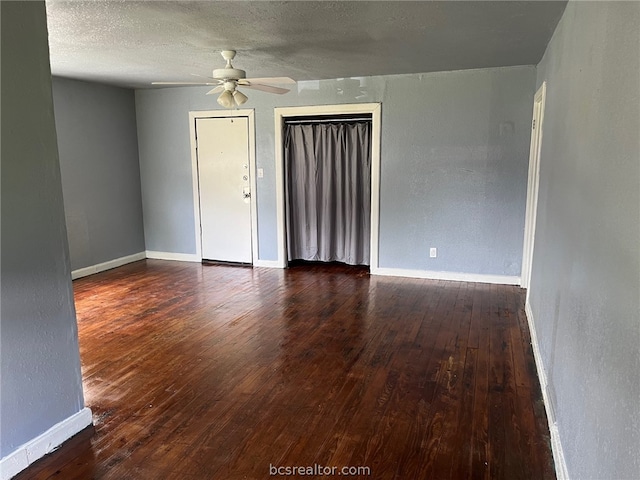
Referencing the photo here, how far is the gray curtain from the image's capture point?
5.42 meters

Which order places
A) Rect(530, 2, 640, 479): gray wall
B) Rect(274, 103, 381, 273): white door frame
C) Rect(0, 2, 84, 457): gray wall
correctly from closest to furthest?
Rect(530, 2, 640, 479): gray wall
Rect(0, 2, 84, 457): gray wall
Rect(274, 103, 381, 273): white door frame

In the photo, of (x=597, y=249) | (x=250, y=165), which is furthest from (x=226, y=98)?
(x=597, y=249)

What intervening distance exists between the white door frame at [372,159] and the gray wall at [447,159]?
67 millimetres

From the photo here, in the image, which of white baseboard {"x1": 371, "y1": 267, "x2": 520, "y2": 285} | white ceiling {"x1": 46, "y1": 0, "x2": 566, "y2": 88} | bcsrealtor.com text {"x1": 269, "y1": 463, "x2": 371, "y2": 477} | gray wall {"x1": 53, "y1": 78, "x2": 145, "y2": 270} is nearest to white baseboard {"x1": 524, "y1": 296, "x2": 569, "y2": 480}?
bcsrealtor.com text {"x1": 269, "y1": 463, "x2": 371, "y2": 477}

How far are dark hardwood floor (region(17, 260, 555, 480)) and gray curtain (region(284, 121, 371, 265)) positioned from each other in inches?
52.2

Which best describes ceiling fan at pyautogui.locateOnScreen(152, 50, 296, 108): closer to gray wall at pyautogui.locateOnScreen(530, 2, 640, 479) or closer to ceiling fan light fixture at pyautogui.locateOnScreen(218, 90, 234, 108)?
ceiling fan light fixture at pyautogui.locateOnScreen(218, 90, 234, 108)

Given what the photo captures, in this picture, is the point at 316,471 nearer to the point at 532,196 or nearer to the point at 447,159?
the point at 532,196

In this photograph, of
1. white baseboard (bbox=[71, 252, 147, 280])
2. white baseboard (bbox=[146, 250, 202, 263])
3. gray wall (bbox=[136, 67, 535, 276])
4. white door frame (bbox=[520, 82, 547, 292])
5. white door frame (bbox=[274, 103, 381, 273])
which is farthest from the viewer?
white baseboard (bbox=[146, 250, 202, 263])

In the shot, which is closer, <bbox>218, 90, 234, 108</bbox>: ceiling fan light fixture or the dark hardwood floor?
the dark hardwood floor

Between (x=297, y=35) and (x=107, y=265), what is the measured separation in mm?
3943

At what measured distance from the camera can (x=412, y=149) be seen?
4.82 m

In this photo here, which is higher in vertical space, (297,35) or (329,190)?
(297,35)

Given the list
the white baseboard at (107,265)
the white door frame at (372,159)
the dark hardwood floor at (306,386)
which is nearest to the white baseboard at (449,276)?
the white door frame at (372,159)

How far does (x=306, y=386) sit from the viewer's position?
2.59 metres
